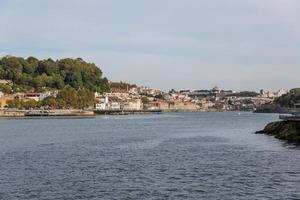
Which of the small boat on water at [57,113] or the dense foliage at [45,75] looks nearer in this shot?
the small boat on water at [57,113]

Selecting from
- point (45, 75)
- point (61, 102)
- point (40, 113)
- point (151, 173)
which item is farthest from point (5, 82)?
point (151, 173)

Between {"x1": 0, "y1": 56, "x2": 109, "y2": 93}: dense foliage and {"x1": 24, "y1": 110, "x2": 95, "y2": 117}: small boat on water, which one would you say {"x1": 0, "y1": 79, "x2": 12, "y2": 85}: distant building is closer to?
{"x1": 0, "y1": 56, "x2": 109, "y2": 93}: dense foliage

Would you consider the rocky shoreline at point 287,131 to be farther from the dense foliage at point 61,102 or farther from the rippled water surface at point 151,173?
the dense foliage at point 61,102

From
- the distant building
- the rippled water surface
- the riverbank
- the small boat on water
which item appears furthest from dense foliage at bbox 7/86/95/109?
the rippled water surface

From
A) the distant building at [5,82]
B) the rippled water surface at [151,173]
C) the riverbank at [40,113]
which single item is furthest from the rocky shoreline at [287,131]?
the distant building at [5,82]

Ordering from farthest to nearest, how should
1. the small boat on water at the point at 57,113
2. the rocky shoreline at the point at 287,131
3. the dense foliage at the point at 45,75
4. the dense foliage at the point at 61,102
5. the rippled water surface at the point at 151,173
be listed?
the dense foliage at the point at 45,75 < the dense foliage at the point at 61,102 < the small boat on water at the point at 57,113 < the rocky shoreline at the point at 287,131 < the rippled water surface at the point at 151,173

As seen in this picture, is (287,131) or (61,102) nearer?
(287,131)

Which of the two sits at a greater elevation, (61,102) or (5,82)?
(5,82)

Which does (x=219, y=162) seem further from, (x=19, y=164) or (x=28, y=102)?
(x=28, y=102)

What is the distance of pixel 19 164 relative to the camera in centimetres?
3181

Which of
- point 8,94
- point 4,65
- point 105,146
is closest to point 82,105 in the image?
point 8,94

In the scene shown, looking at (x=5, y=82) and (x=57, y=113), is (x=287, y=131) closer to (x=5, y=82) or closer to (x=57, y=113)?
(x=57, y=113)

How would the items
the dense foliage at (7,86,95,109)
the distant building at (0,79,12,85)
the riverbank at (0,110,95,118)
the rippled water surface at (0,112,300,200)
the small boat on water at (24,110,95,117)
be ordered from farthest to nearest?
1. the distant building at (0,79,12,85)
2. the dense foliage at (7,86,95,109)
3. the small boat on water at (24,110,95,117)
4. the riverbank at (0,110,95,118)
5. the rippled water surface at (0,112,300,200)

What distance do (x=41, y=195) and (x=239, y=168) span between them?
36.6 feet
